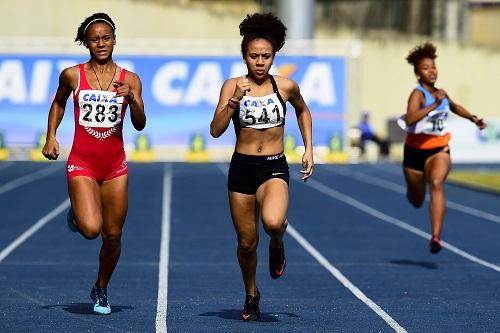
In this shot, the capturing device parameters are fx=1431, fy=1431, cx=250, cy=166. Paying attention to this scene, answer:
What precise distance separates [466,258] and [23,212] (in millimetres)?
8618

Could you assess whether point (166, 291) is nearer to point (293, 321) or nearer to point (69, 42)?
point (293, 321)

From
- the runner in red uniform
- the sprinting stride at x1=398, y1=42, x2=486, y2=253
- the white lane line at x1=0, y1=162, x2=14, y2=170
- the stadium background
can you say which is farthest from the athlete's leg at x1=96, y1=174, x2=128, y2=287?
the stadium background

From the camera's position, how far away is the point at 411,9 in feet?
187

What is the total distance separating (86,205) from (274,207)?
137 centimetres

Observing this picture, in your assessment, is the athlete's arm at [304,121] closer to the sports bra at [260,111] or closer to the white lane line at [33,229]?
the sports bra at [260,111]

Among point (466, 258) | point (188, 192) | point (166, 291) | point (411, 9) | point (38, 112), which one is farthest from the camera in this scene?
point (411, 9)

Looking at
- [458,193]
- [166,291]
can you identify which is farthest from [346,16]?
[166,291]

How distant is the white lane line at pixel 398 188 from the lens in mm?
22625

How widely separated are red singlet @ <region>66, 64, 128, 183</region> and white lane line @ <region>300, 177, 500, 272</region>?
550 centimetres

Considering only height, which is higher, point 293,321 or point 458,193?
point 293,321

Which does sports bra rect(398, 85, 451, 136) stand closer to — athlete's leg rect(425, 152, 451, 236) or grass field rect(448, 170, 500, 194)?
athlete's leg rect(425, 152, 451, 236)

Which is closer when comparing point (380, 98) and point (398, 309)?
point (398, 309)

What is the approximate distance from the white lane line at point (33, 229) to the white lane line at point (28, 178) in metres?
4.12

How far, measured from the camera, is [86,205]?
10.2 m
